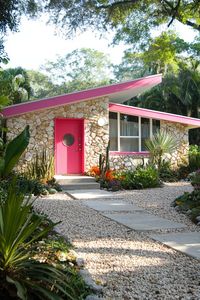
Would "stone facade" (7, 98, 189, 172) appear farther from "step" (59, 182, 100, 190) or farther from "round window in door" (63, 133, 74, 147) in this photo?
"step" (59, 182, 100, 190)

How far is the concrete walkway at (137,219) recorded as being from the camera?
5.84 metres

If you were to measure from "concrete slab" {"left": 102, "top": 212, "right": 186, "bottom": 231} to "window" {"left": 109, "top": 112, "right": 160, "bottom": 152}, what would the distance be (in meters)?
7.68

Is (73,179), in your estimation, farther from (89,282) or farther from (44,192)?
(89,282)

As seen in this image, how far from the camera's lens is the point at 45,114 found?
14.5 meters

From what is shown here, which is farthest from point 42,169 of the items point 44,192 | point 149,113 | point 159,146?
point 149,113

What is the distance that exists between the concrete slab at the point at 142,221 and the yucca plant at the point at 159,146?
731 cm

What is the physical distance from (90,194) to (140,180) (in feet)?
7.71

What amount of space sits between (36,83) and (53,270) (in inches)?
1871

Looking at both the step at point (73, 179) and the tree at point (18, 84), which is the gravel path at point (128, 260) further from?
the tree at point (18, 84)

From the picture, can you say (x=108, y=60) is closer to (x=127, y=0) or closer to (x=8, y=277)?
(x=127, y=0)

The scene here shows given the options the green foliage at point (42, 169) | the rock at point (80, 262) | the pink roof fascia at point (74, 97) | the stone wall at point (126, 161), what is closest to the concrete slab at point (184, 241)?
the rock at point (80, 262)

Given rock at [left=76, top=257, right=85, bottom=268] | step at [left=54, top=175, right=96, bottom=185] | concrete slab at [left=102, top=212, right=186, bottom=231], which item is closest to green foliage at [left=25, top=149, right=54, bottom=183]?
step at [left=54, top=175, right=96, bottom=185]

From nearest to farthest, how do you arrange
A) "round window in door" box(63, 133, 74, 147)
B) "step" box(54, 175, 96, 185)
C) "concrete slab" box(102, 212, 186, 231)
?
"concrete slab" box(102, 212, 186, 231) < "step" box(54, 175, 96, 185) < "round window in door" box(63, 133, 74, 147)

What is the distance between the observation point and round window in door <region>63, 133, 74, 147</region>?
48.9 ft
